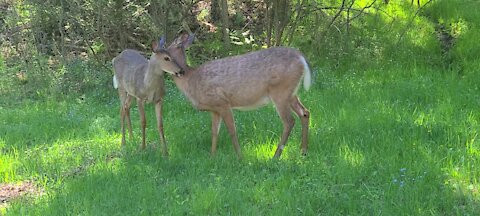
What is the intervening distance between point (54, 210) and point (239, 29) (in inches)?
279

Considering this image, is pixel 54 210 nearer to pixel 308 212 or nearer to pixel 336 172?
pixel 308 212

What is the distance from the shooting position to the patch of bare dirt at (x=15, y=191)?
16.8 ft

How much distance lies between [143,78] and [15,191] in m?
1.81

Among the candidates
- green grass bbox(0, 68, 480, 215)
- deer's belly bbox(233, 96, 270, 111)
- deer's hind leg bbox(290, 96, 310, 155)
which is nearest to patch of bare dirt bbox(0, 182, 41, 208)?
green grass bbox(0, 68, 480, 215)

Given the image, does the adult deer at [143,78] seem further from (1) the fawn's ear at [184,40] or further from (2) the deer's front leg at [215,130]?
(2) the deer's front leg at [215,130]

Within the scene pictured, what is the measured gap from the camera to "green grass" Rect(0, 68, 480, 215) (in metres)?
4.64

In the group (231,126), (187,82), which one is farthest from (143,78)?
(231,126)

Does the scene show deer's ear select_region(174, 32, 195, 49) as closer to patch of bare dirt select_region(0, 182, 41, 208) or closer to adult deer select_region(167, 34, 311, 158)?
adult deer select_region(167, 34, 311, 158)

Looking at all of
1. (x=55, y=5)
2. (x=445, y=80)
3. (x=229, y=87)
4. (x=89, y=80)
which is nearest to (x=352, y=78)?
(x=445, y=80)

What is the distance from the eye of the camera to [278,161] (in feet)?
18.2

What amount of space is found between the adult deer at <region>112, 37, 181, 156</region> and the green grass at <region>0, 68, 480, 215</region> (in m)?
0.35

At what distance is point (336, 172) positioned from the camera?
16.9ft

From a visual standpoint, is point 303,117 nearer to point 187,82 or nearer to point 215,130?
point 215,130

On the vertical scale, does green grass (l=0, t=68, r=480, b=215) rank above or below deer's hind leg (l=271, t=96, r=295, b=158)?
below
